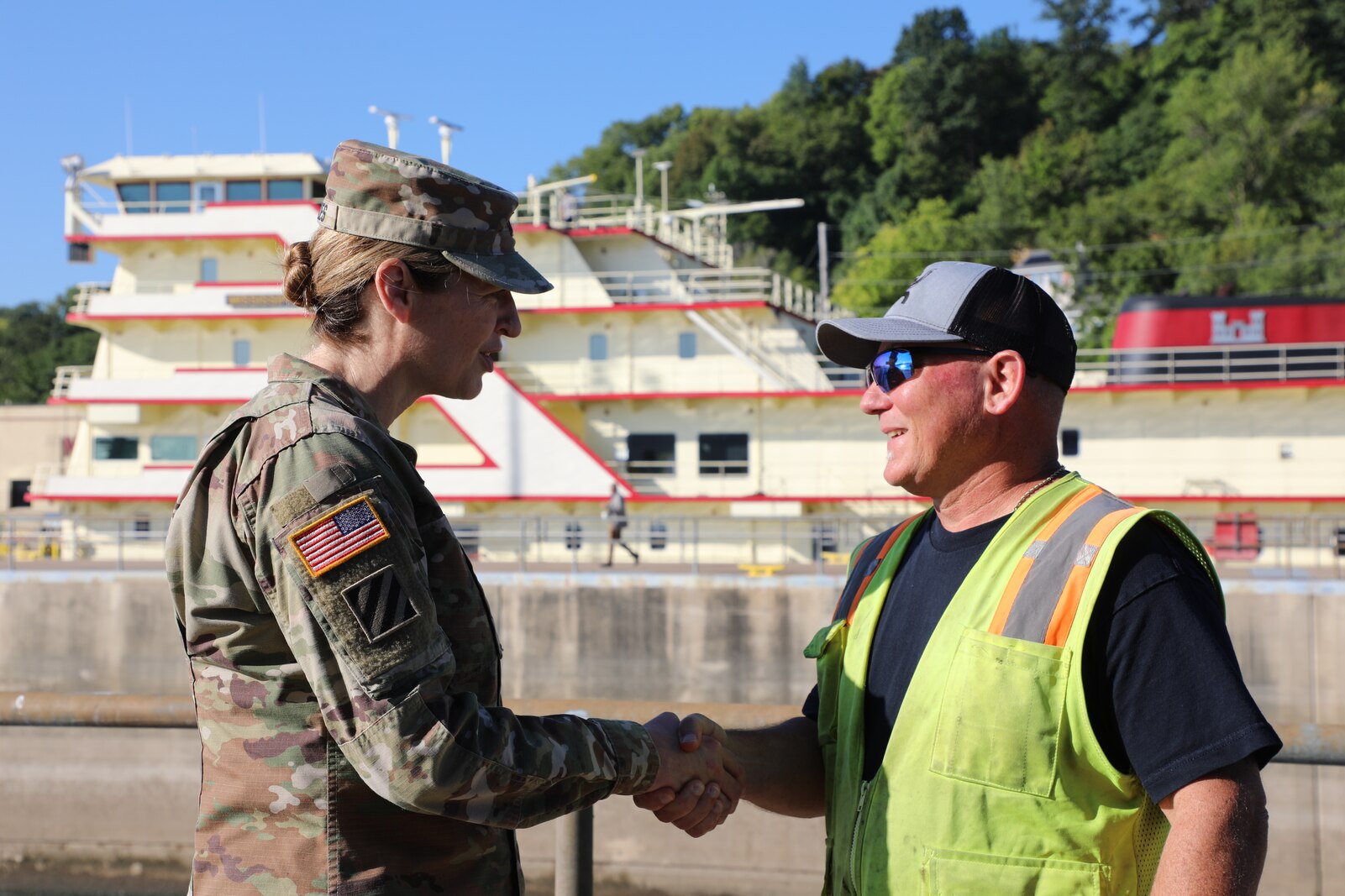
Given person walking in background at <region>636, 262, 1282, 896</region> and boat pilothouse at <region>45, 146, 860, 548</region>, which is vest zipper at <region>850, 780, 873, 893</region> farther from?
boat pilothouse at <region>45, 146, 860, 548</region>

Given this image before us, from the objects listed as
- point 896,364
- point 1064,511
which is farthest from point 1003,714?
point 896,364

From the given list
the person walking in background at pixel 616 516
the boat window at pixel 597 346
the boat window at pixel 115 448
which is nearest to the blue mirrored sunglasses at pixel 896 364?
the person walking in background at pixel 616 516

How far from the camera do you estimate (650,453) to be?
73.2 ft

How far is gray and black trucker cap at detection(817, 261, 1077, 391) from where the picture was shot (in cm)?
227

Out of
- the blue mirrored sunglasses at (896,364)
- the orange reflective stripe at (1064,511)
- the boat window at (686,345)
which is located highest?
the boat window at (686,345)

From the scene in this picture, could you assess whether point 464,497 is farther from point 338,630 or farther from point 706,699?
point 338,630

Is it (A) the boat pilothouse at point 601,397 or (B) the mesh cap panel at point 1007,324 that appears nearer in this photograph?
(B) the mesh cap panel at point 1007,324

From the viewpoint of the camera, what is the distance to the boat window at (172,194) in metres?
24.1

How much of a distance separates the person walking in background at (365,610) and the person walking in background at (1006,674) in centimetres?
50

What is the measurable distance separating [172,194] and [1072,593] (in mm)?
25484

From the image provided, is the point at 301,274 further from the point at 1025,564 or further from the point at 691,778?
the point at 1025,564

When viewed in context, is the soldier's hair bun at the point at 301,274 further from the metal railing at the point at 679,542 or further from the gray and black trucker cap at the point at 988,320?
the metal railing at the point at 679,542

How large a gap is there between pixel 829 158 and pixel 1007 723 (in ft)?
250

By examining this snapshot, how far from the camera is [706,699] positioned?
49.8 ft
